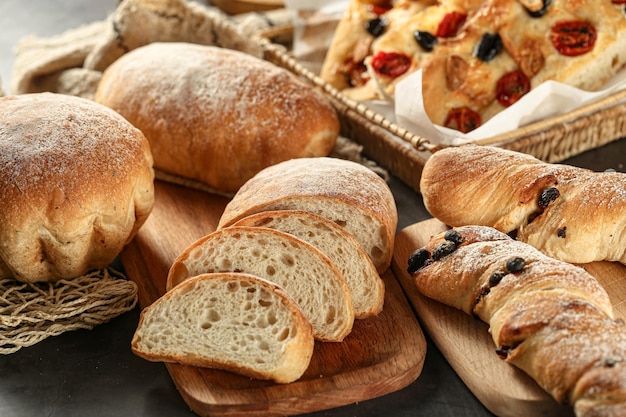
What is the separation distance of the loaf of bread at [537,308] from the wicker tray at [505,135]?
0.73 metres

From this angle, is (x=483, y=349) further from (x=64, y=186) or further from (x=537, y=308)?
(x=64, y=186)

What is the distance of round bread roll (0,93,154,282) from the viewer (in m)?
2.54

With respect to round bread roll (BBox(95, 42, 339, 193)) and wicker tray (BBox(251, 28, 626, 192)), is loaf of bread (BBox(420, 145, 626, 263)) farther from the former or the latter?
round bread roll (BBox(95, 42, 339, 193))

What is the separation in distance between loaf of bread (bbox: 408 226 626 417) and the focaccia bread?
103cm

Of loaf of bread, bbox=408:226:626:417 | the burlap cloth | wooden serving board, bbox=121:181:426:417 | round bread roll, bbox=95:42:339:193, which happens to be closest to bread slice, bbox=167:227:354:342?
wooden serving board, bbox=121:181:426:417

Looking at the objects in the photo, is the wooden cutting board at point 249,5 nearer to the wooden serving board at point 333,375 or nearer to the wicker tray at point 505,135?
the wicker tray at point 505,135

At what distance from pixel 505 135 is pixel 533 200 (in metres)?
0.53

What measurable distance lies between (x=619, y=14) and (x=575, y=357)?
191cm

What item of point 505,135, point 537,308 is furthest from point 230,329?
point 505,135

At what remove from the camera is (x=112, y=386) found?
2363mm

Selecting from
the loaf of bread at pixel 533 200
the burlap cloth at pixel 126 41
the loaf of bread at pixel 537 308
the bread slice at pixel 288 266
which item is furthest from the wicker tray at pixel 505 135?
the bread slice at pixel 288 266

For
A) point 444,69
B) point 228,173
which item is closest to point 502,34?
point 444,69

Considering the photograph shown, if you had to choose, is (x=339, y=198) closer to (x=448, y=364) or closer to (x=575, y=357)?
(x=448, y=364)

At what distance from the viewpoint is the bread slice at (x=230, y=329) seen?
222cm
